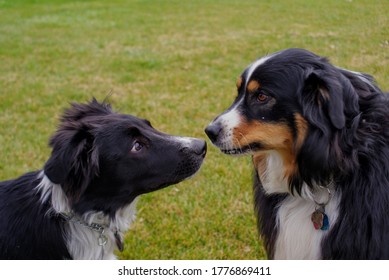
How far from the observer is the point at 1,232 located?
9.96 feet

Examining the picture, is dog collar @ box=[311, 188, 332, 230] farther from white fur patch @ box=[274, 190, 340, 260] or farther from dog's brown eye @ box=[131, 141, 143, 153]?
dog's brown eye @ box=[131, 141, 143, 153]

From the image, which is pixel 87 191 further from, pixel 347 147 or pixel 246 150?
pixel 347 147

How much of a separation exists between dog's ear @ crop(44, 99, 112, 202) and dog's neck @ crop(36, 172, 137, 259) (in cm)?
13

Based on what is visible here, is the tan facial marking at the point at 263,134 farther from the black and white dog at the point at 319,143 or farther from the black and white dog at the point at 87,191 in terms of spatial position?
the black and white dog at the point at 87,191

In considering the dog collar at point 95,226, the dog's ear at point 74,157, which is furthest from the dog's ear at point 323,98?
the dog collar at point 95,226

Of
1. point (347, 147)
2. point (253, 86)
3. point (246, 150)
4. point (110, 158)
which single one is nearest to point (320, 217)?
point (347, 147)

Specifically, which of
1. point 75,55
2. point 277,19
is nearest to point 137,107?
point 75,55

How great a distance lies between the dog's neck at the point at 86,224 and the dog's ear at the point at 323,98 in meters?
1.36

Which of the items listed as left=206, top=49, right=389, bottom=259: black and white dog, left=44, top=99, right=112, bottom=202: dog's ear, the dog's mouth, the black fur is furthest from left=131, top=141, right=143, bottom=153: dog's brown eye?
the black fur

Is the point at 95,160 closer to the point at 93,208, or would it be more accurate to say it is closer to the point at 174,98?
the point at 93,208

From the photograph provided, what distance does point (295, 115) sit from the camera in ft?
9.46

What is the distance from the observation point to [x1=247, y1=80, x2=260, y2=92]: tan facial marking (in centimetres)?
304

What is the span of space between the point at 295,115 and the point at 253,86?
35 centimetres

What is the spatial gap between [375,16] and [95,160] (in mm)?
9489
